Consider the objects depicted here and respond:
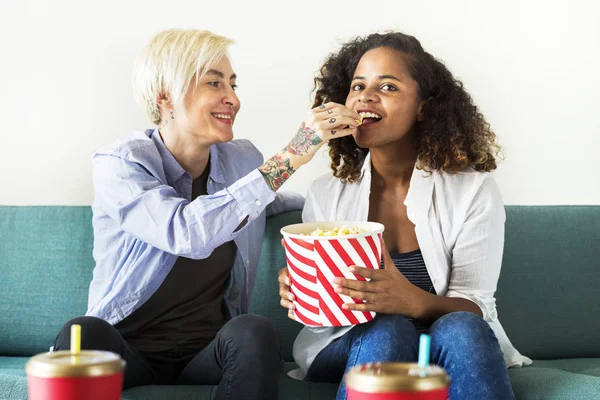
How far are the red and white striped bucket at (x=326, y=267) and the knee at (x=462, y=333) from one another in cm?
17

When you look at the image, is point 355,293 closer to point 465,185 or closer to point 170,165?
point 465,185

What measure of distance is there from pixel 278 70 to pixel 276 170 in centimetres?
100

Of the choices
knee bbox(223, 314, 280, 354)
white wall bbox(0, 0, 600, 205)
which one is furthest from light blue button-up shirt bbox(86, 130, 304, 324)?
white wall bbox(0, 0, 600, 205)

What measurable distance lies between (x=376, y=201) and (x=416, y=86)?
0.34 m

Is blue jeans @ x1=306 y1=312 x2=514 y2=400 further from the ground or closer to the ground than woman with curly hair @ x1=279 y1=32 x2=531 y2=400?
closer to the ground

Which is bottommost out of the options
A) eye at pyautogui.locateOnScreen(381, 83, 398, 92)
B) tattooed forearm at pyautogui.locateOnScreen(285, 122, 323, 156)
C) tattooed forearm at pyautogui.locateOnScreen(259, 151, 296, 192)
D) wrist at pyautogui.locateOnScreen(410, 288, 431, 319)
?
wrist at pyautogui.locateOnScreen(410, 288, 431, 319)

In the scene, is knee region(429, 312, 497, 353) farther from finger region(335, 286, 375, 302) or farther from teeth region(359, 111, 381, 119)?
teeth region(359, 111, 381, 119)

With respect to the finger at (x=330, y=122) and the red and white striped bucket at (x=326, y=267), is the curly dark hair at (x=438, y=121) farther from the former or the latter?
the red and white striped bucket at (x=326, y=267)

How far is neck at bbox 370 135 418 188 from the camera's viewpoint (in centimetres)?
221

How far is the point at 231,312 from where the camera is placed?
216 centimetres

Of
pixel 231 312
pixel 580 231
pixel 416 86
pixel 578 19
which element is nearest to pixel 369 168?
pixel 416 86

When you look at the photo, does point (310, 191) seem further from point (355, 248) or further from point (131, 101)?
point (131, 101)

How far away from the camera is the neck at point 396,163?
2.21 m

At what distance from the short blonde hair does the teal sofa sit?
1.94 ft
